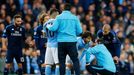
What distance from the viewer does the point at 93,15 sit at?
26.2m

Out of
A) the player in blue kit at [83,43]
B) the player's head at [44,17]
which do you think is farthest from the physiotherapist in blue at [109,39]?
the player's head at [44,17]

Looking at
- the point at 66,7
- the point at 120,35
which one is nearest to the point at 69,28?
the point at 66,7

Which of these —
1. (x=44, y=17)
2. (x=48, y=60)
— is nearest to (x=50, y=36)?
(x=48, y=60)

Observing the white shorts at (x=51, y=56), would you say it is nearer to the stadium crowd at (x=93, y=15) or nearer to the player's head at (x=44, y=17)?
the player's head at (x=44, y=17)

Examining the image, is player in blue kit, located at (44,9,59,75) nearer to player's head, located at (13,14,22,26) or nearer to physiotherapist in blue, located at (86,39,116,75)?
physiotherapist in blue, located at (86,39,116,75)

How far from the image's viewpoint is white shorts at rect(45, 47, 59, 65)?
16.4 meters

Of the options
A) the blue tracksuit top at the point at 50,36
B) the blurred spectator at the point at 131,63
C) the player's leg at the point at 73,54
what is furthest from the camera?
the blurred spectator at the point at 131,63

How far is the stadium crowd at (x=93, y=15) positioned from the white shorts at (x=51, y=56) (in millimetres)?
5455

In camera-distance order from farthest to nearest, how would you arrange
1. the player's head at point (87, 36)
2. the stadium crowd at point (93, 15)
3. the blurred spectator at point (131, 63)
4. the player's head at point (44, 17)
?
1. the stadium crowd at point (93, 15)
2. the blurred spectator at point (131, 63)
3. the player's head at point (44, 17)
4. the player's head at point (87, 36)

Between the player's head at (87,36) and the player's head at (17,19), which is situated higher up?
the player's head at (17,19)

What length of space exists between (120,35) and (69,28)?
371 inches

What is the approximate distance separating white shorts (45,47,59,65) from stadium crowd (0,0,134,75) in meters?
5.46

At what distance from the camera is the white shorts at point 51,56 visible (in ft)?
53.8

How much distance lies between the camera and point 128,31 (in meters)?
25.8
